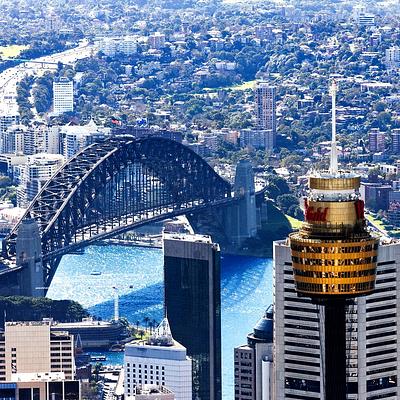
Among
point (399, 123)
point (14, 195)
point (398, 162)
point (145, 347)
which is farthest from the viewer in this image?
→ point (399, 123)

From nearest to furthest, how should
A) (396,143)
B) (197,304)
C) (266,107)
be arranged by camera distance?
1. (197,304)
2. (396,143)
3. (266,107)

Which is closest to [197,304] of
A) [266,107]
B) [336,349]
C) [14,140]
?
[336,349]

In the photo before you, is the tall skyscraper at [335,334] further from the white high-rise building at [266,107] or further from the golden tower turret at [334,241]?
the white high-rise building at [266,107]

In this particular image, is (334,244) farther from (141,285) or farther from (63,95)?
(63,95)

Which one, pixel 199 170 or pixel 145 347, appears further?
pixel 199 170

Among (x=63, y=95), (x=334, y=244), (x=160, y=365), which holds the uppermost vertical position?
(x=63, y=95)

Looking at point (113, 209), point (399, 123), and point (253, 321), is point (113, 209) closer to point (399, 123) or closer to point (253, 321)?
point (253, 321)

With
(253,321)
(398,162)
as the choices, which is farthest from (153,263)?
(398,162)
